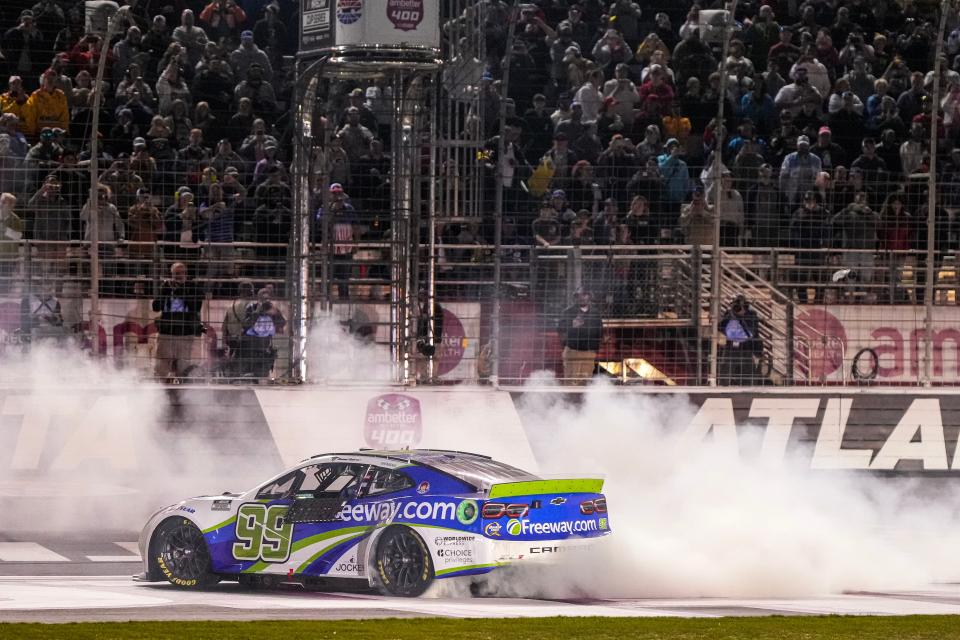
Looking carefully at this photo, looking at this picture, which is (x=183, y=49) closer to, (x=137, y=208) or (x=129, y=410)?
(x=137, y=208)

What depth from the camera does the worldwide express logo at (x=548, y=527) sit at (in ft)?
35.3

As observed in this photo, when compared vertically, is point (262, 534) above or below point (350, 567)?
above

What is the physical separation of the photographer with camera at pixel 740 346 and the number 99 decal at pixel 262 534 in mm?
5999

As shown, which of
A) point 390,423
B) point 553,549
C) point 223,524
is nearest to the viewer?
point 553,549

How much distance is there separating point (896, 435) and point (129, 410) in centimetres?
749

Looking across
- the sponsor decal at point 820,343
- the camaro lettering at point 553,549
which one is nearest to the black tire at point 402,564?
the camaro lettering at point 553,549

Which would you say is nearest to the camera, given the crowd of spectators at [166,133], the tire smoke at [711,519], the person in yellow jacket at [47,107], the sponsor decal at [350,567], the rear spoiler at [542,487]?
the rear spoiler at [542,487]

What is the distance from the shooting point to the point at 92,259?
15.1 meters

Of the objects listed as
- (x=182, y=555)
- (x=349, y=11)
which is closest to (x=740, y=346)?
(x=349, y=11)

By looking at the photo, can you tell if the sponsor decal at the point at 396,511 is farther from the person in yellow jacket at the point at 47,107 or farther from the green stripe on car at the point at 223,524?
the person in yellow jacket at the point at 47,107

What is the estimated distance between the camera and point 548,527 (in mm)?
10867

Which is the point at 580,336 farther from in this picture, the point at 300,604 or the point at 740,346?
the point at 300,604

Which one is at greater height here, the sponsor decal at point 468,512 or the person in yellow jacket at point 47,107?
the person in yellow jacket at point 47,107

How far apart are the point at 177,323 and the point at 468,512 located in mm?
5381
